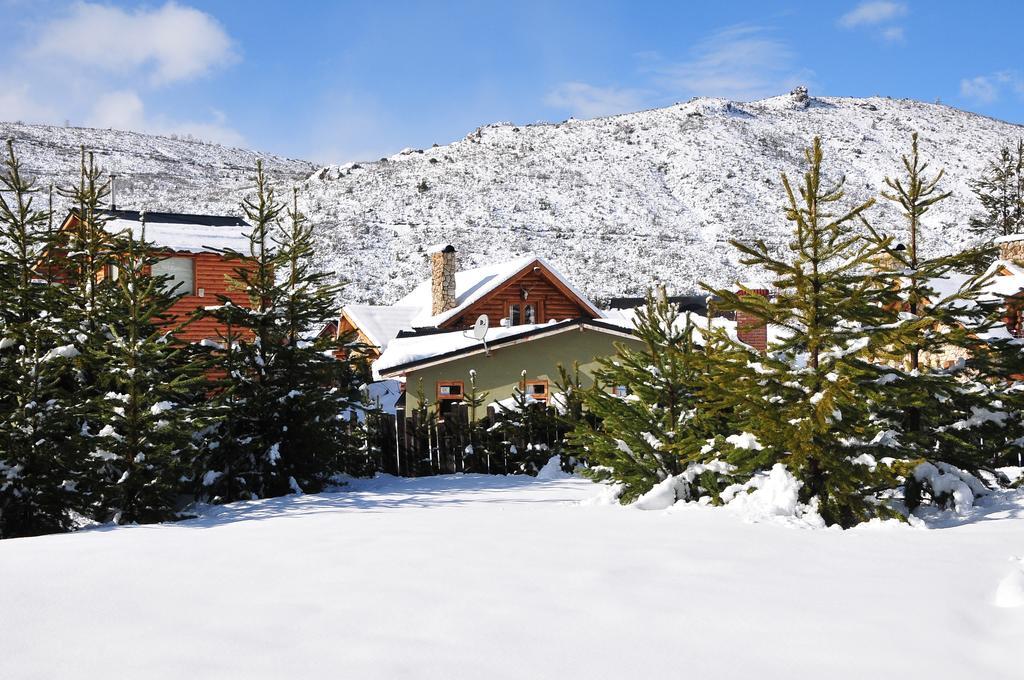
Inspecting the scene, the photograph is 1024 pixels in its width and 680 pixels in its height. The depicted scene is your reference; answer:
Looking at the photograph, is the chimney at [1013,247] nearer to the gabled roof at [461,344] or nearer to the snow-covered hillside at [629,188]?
the gabled roof at [461,344]

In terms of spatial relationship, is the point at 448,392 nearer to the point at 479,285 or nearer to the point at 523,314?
the point at 523,314

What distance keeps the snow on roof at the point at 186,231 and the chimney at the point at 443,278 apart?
6.87m

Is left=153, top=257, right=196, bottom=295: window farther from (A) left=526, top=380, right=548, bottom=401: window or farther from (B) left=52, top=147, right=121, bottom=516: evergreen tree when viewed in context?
(B) left=52, top=147, right=121, bottom=516: evergreen tree

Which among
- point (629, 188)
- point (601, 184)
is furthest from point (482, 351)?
point (629, 188)

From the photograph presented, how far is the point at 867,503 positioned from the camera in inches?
309

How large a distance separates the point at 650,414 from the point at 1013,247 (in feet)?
77.6

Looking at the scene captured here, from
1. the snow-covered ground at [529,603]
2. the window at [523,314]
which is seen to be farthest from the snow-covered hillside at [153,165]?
the snow-covered ground at [529,603]

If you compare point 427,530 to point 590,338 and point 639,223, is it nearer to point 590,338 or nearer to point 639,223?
point 590,338

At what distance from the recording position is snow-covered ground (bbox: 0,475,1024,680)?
3.94 metres

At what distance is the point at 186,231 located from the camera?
2811cm

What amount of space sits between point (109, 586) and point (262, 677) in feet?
7.24

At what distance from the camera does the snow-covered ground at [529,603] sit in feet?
12.9

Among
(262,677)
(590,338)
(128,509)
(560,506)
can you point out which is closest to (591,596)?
(262,677)

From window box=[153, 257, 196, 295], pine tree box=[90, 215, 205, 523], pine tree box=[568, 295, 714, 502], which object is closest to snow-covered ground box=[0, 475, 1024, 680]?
pine tree box=[568, 295, 714, 502]
